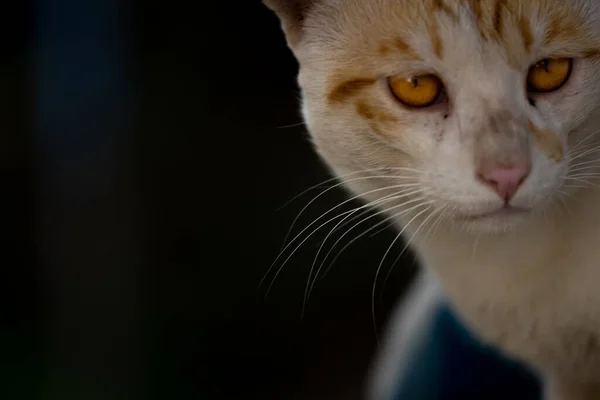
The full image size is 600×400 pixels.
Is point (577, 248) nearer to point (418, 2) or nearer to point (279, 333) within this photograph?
point (418, 2)

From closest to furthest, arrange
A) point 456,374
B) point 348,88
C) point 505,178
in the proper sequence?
point 505,178, point 348,88, point 456,374

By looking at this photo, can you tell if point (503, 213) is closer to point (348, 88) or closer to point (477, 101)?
point (477, 101)

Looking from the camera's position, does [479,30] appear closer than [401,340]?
Yes

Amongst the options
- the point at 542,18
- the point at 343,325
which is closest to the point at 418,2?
the point at 542,18

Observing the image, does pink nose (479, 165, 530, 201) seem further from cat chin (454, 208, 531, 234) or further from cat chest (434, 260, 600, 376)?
cat chest (434, 260, 600, 376)

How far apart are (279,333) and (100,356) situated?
35 cm

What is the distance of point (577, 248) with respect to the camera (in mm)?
853

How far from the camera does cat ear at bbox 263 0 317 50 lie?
0.91 m

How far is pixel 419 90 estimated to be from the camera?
758 mm

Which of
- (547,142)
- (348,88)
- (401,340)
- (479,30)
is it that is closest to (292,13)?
(348,88)

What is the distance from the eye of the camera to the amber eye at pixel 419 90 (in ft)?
2.47

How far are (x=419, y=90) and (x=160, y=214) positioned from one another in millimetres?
771

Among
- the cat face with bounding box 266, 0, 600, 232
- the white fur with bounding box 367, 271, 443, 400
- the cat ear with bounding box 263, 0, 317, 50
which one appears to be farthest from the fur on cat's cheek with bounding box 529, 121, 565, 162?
the white fur with bounding box 367, 271, 443, 400

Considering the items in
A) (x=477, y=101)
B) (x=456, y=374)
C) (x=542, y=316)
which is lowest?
(x=456, y=374)
